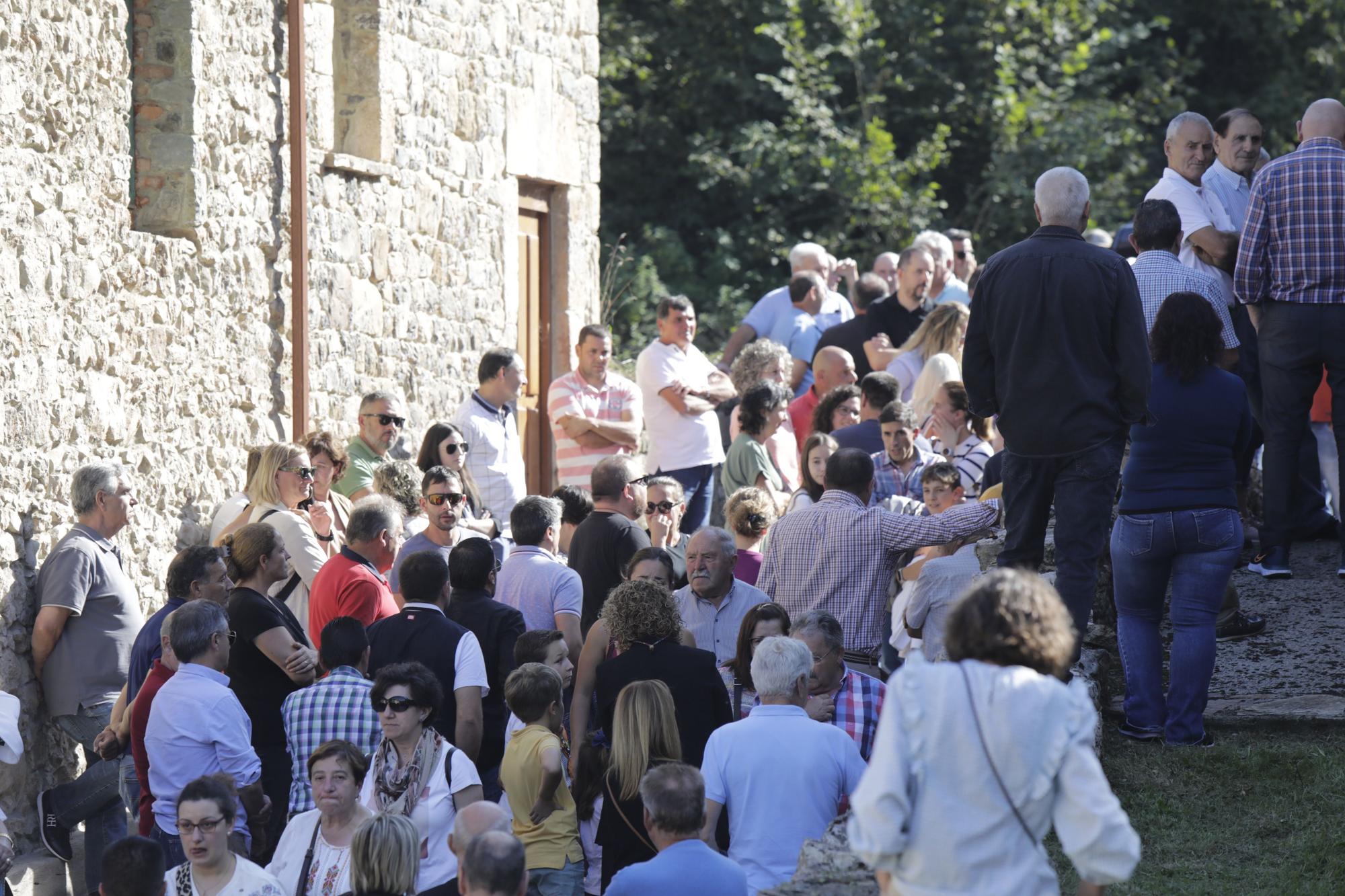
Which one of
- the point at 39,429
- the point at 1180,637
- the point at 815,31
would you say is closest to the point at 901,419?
the point at 1180,637

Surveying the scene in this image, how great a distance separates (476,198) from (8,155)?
456 centimetres

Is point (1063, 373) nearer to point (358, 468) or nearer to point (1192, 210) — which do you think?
point (1192, 210)

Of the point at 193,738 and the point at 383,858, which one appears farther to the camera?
the point at 193,738

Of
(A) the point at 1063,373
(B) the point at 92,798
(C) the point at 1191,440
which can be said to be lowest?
(B) the point at 92,798

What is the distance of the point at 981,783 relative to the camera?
3449mm

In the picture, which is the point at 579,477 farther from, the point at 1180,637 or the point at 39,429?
the point at 1180,637

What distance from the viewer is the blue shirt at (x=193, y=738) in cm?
601

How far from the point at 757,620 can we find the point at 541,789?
0.95 meters

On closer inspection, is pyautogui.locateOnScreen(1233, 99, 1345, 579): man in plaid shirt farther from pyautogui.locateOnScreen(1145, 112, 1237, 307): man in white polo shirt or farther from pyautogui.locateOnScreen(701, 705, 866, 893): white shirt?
pyautogui.locateOnScreen(701, 705, 866, 893): white shirt

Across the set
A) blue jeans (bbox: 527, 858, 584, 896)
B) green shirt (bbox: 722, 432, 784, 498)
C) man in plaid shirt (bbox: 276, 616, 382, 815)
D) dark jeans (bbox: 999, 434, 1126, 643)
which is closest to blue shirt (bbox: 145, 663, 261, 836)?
man in plaid shirt (bbox: 276, 616, 382, 815)

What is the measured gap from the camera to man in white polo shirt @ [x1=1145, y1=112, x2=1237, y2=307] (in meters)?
7.73

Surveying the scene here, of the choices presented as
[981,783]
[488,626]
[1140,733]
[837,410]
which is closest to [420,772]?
[488,626]

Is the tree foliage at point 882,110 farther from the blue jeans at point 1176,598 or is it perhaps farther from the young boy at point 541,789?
the young boy at point 541,789

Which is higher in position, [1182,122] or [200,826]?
[1182,122]
